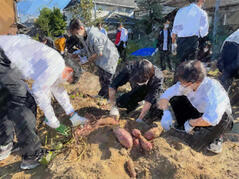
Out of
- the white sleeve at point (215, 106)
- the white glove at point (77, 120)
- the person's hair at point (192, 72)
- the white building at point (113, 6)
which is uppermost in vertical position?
the white building at point (113, 6)

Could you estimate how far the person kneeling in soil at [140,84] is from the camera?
2.31 metres

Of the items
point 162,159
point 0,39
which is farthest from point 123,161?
point 0,39

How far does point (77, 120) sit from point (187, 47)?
244cm

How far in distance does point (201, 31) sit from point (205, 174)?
2.57 metres

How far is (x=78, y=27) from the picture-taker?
119 inches

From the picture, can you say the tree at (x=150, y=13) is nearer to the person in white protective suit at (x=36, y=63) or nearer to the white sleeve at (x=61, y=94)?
the white sleeve at (x=61, y=94)

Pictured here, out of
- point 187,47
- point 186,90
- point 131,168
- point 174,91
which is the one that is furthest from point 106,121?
point 187,47

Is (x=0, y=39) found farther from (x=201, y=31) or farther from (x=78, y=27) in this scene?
(x=201, y=31)

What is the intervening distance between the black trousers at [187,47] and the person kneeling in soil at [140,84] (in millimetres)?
1203

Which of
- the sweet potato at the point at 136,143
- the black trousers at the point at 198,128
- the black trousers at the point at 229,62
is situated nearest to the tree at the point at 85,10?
the black trousers at the point at 229,62

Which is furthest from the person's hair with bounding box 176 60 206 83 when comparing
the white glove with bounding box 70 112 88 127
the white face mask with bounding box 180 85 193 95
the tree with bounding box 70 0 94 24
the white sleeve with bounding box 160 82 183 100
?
the tree with bounding box 70 0 94 24

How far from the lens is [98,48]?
3188 mm

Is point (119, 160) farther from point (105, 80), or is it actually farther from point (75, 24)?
point (75, 24)

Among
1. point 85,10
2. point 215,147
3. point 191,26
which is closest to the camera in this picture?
point 215,147
